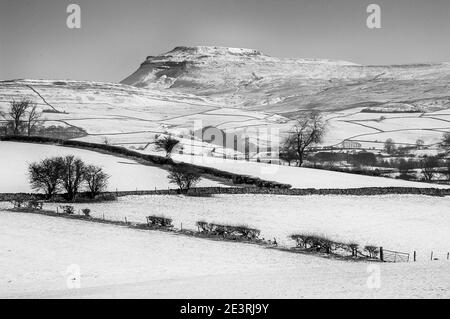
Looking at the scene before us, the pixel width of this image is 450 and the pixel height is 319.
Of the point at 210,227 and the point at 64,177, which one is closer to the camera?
the point at 210,227

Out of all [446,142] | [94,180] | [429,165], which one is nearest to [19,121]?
[94,180]

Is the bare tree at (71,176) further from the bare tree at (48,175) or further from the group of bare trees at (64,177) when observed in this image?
the bare tree at (48,175)

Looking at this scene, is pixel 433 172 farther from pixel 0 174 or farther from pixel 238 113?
pixel 238 113

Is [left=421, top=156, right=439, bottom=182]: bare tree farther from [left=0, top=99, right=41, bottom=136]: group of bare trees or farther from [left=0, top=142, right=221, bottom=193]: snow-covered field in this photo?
[left=0, top=99, right=41, bottom=136]: group of bare trees

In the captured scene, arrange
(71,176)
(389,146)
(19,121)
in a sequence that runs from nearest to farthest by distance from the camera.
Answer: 1. (71,176)
2. (19,121)
3. (389,146)

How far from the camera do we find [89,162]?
212ft

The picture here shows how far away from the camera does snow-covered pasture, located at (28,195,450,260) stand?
37438mm

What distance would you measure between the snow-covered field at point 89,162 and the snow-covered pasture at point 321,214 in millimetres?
6626

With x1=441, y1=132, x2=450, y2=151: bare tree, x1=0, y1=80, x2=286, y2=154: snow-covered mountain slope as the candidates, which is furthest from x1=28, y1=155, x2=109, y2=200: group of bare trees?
x1=441, y1=132, x2=450, y2=151: bare tree

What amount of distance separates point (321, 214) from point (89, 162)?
29.6 metres

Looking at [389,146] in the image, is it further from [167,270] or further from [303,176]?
[167,270]

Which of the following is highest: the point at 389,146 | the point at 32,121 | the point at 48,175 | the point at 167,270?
the point at 32,121

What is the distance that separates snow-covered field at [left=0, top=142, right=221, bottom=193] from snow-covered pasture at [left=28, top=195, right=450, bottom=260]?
6.63 m
